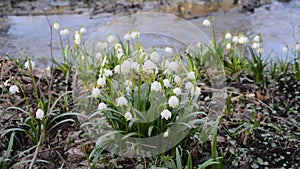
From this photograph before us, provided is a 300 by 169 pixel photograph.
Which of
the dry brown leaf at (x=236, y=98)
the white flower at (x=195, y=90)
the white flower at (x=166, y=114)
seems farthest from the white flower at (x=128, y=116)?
the dry brown leaf at (x=236, y=98)

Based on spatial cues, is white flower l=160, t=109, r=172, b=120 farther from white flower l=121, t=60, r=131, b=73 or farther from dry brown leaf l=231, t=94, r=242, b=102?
dry brown leaf l=231, t=94, r=242, b=102

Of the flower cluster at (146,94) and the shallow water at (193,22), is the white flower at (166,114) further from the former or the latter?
the shallow water at (193,22)

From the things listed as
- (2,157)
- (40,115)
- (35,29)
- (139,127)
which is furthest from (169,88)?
(35,29)

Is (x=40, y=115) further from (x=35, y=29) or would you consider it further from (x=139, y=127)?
(x=35, y=29)

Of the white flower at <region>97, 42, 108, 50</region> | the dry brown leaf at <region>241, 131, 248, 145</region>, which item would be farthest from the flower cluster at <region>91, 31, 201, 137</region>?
the white flower at <region>97, 42, 108, 50</region>

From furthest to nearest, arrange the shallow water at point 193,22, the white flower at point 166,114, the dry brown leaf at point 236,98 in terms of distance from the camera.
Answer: the shallow water at point 193,22 < the dry brown leaf at point 236,98 < the white flower at point 166,114

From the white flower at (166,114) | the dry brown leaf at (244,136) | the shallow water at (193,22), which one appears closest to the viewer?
the white flower at (166,114)

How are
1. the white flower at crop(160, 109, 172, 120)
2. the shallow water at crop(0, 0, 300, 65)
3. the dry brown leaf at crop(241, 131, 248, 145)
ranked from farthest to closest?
the shallow water at crop(0, 0, 300, 65), the dry brown leaf at crop(241, 131, 248, 145), the white flower at crop(160, 109, 172, 120)

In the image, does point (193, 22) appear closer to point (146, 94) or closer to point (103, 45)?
point (103, 45)

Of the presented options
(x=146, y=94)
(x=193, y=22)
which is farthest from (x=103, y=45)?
(x=193, y=22)
